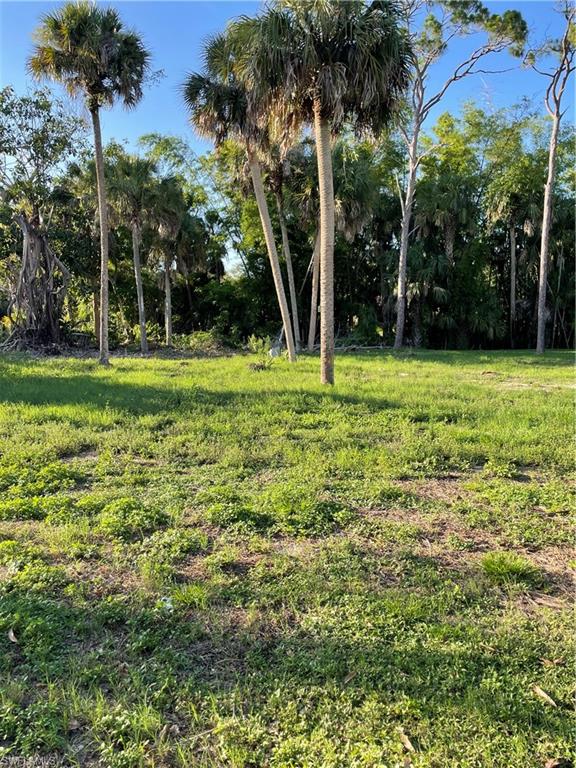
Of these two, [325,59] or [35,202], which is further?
[35,202]

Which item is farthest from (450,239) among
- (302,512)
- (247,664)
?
(247,664)

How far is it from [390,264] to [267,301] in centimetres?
681

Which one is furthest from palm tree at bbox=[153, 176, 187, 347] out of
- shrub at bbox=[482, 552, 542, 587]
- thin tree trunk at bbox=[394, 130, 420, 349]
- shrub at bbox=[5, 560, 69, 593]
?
shrub at bbox=[482, 552, 542, 587]

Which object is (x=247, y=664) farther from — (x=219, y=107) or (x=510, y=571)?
(x=219, y=107)

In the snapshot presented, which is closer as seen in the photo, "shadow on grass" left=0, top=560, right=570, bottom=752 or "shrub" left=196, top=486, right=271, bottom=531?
"shadow on grass" left=0, top=560, right=570, bottom=752

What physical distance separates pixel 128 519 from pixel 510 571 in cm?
259

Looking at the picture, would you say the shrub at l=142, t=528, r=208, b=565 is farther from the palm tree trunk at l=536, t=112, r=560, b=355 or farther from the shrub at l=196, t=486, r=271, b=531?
the palm tree trunk at l=536, t=112, r=560, b=355

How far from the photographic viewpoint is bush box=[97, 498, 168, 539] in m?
3.47

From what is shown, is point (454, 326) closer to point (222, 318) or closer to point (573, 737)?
point (222, 318)

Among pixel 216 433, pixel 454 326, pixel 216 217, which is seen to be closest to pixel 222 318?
pixel 216 217

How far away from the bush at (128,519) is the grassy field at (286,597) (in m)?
0.02

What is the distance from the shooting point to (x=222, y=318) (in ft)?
84.6

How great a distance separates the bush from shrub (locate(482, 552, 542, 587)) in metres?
2.24

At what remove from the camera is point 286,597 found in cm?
271
